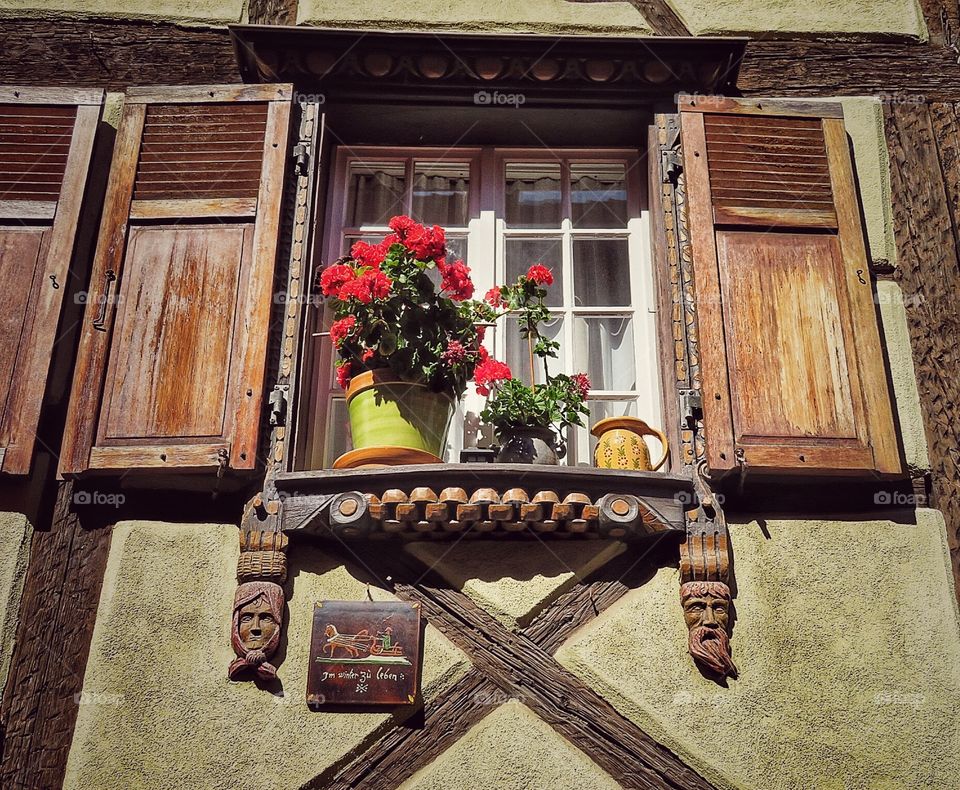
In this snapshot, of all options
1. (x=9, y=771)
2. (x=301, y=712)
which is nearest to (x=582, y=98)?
(x=301, y=712)

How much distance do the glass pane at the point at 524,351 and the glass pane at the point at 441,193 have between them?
0.59 m

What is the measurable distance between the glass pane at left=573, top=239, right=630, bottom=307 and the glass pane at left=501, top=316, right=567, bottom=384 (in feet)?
0.54

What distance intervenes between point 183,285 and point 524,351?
142 cm

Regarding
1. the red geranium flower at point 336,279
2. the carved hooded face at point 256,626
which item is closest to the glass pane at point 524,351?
the red geranium flower at point 336,279

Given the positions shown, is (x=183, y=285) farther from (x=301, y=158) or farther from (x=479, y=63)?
(x=479, y=63)

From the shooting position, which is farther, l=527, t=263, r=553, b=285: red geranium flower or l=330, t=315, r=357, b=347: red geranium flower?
l=527, t=263, r=553, b=285: red geranium flower

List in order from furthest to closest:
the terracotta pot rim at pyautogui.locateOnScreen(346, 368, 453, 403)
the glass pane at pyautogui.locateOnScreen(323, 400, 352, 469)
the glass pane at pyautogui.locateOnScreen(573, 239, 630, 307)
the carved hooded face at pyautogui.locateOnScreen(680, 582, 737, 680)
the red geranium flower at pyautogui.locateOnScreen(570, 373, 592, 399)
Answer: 1. the glass pane at pyautogui.locateOnScreen(573, 239, 630, 307)
2. the glass pane at pyautogui.locateOnScreen(323, 400, 352, 469)
3. the red geranium flower at pyautogui.locateOnScreen(570, 373, 592, 399)
4. the terracotta pot rim at pyautogui.locateOnScreen(346, 368, 453, 403)
5. the carved hooded face at pyautogui.locateOnScreen(680, 582, 737, 680)

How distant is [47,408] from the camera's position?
159 inches

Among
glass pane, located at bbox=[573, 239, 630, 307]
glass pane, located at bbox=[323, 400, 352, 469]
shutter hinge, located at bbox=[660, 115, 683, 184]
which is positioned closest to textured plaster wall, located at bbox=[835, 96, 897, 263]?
shutter hinge, located at bbox=[660, 115, 683, 184]

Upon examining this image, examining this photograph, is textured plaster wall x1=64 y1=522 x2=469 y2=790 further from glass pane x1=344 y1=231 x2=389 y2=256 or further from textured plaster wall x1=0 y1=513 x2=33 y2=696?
glass pane x1=344 y1=231 x2=389 y2=256

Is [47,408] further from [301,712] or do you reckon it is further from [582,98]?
[582,98]

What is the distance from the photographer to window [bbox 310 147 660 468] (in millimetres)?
4531

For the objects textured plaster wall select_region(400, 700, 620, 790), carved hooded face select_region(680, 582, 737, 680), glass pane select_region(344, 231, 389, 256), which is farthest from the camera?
glass pane select_region(344, 231, 389, 256)

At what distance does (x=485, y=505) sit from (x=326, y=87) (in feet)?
6.84
